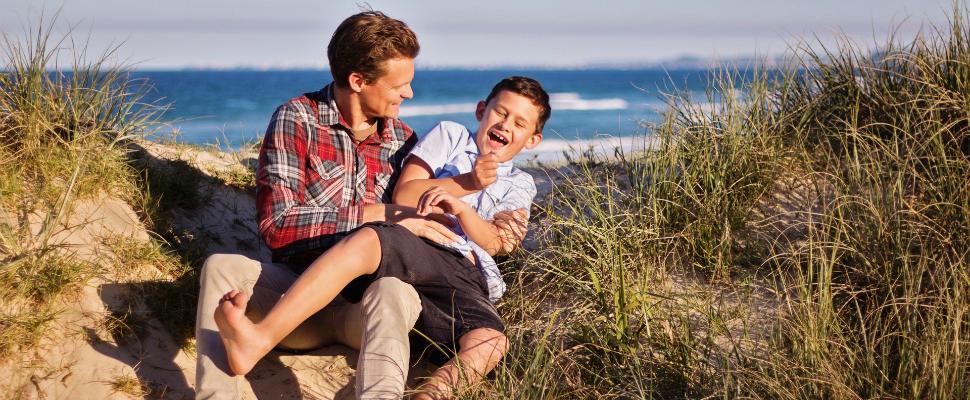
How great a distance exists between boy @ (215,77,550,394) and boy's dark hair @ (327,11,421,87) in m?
0.45

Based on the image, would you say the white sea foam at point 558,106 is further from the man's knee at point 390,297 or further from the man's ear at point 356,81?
the man's knee at point 390,297

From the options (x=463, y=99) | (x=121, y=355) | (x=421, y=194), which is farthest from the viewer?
(x=463, y=99)

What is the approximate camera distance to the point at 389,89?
4.02 m

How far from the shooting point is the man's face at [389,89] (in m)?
4.00

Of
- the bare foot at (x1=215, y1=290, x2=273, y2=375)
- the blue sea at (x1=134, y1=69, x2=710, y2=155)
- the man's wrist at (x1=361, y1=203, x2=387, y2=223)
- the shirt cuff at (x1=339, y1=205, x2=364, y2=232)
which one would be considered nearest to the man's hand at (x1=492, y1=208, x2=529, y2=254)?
the man's wrist at (x1=361, y1=203, x2=387, y2=223)

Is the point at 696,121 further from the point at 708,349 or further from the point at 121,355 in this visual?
the point at 121,355

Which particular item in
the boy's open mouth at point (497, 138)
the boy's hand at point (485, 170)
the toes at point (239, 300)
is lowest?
the toes at point (239, 300)

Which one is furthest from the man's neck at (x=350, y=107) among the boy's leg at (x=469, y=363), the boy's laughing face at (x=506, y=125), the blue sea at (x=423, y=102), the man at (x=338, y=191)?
the blue sea at (x=423, y=102)

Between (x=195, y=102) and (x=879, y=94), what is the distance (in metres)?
32.1

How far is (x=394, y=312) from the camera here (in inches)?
132

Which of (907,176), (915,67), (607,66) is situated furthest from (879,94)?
(607,66)

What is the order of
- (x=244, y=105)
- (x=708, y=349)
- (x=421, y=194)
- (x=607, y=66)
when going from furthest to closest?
(x=607, y=66) < (x=244, y=105) < (x=421, y=194) < (x=708, y=349)

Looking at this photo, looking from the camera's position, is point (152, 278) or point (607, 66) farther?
point (607, 66)

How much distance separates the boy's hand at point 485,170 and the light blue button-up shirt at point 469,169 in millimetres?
299
